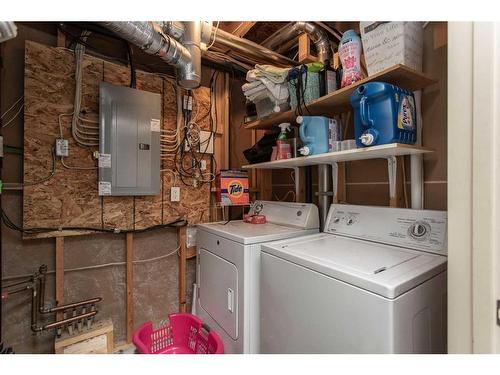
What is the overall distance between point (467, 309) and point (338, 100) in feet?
4.16

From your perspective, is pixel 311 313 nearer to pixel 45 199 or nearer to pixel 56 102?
pixel 45 199

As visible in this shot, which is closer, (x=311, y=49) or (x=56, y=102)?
(x=56, y=102)

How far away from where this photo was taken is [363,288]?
0.88 meters

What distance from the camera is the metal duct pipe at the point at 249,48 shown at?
6.33 ft

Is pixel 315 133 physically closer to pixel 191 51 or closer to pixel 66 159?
pixel 191 51

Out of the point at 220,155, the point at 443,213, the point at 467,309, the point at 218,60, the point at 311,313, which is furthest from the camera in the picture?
the point at 220,155

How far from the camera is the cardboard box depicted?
3.97 ft

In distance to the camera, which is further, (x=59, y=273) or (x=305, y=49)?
(x=305, y=49)

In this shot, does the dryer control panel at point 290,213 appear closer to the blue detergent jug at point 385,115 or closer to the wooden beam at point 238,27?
the blue detergent jug at point 385,115

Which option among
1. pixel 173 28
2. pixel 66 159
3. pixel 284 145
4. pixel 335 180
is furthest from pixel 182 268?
pixel 173 28

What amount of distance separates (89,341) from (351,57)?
2519mm

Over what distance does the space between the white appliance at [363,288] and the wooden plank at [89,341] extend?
46.4 inches

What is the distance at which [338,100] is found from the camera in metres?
1.56
